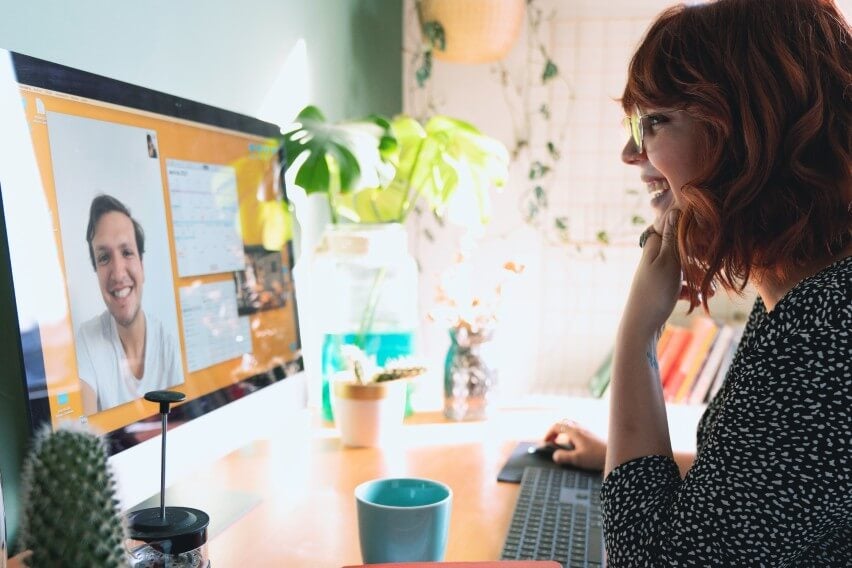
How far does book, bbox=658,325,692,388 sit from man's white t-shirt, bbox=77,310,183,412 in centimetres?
168

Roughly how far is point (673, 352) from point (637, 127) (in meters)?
1.49

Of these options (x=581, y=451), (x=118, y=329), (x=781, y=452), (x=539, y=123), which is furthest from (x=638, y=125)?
(x=539, y=123)

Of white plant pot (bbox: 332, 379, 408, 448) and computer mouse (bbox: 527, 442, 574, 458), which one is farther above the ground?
white plant pot (bbox: 332, 379, 408, 448)

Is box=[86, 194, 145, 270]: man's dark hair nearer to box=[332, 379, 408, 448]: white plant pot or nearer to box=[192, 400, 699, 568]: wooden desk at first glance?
box=[192, 400, 699, 568]: wooden desk

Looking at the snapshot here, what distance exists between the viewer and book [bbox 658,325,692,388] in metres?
2.37

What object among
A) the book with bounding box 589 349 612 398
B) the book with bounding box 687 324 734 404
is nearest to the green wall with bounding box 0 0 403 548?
the book with bounding box 589 349 612 398

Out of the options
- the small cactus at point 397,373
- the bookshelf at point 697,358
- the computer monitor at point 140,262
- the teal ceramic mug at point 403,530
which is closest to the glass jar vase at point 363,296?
the small cactus at point 397,373

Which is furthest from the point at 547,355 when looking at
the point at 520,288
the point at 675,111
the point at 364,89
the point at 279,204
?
the point at 675,111

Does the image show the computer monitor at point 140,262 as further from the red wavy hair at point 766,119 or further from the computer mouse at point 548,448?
the red wavy hair at point 766,119

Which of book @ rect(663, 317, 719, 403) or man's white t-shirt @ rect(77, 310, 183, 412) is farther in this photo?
book @ rect(663, 317, 719, 403)

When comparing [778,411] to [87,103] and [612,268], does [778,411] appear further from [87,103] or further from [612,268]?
[612,268]

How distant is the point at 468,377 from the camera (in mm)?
1638

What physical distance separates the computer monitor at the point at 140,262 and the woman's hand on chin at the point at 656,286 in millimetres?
525

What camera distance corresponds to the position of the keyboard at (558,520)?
0.96 metres
